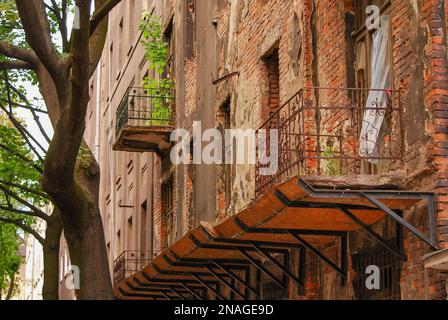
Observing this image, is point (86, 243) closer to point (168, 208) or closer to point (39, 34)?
point (39, 34)

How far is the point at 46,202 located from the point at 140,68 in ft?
17.7

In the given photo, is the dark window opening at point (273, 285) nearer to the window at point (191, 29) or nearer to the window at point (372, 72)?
the window at point (372, 72)

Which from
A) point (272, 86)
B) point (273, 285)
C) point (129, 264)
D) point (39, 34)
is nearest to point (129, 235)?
point (129, 264)

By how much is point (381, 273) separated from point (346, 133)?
173 centimetres

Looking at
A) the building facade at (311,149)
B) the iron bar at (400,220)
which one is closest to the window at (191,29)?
the building facade at (311,149)

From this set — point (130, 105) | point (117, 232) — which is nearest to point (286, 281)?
point (130, 105)

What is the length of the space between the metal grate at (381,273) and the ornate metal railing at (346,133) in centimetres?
98

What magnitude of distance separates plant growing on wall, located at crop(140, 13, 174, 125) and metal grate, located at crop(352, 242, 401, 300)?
11774mm

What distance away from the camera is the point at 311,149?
13367 mm

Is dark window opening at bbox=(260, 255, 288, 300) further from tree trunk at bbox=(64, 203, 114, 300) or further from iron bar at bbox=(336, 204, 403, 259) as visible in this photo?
iron bar at bbox=(336, 204, 403, 259)

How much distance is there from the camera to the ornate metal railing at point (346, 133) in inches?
422

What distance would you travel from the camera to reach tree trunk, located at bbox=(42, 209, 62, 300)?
20734 mm

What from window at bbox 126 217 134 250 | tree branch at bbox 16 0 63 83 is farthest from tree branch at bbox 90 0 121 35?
window at bbox 126 217 134 250

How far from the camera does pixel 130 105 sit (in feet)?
91.1
